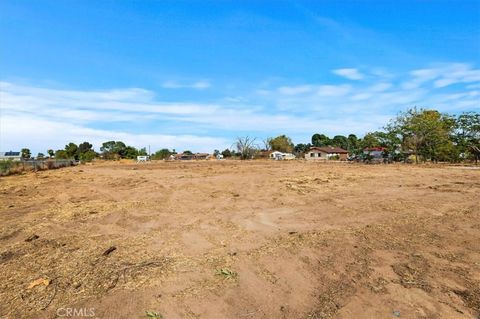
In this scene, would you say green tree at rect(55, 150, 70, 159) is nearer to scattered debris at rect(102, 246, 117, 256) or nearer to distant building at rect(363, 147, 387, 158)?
distant building at rect(363, 147, 387, 158)

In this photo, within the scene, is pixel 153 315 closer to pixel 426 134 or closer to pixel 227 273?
pixel 227 273

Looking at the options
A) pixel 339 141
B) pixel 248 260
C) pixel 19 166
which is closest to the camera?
pixel 248 260

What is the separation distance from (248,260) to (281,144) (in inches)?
3056

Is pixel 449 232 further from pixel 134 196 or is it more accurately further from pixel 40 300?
pixel 134 196

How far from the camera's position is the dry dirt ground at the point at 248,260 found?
315 cm

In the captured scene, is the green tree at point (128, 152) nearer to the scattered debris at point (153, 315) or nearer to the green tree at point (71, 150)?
the green tree at point (71, 150)

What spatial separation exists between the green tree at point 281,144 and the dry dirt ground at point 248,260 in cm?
7333

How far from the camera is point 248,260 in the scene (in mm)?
4172

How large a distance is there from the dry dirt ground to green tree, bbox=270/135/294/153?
241ft

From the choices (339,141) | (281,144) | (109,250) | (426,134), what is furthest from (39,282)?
(339,141)

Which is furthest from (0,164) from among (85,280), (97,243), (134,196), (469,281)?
(469,281)

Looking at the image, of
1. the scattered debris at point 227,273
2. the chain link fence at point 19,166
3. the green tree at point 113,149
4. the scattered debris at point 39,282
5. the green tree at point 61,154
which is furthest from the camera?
the green tree at point 113,149

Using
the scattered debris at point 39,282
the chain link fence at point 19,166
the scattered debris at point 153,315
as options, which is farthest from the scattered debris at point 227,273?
the chain link fence at point 19,166

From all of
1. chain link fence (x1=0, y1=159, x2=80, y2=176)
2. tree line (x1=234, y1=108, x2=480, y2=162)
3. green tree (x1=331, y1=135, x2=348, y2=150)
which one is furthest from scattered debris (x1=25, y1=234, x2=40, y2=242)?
green tree (x1=331, y1=135, x2=348, y2=150)
